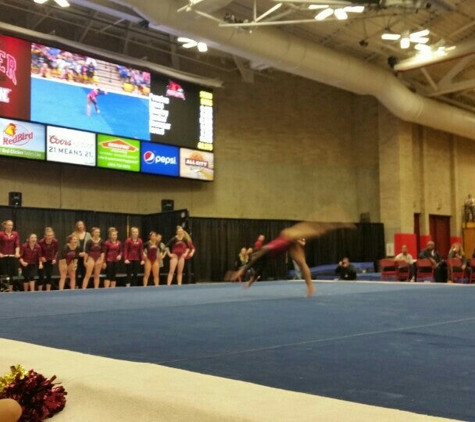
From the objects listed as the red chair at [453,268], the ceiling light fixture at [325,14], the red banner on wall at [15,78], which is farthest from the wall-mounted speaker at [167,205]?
the red chair at [453,268]

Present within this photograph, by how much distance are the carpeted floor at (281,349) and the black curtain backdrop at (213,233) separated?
7.95 m

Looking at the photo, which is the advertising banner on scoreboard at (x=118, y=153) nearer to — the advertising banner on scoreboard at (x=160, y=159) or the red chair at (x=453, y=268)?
the advertising banner on scoreboard at (x=160, y=159)

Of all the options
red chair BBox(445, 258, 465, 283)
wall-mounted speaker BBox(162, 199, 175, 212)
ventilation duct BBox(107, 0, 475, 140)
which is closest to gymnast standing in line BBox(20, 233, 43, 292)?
→ ventilation duct BBox(107, 0, 475, 140)

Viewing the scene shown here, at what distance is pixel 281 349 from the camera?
3.11 metres

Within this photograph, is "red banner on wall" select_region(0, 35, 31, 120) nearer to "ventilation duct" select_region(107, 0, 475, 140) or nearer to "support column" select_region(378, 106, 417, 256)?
"ventilation duct" select_region(107, 0, 475, 140)

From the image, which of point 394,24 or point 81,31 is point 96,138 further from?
point 394,24

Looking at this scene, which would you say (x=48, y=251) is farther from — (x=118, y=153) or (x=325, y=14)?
(x=325, y=14)

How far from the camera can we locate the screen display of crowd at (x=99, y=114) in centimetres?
1217

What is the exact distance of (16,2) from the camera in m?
13.7

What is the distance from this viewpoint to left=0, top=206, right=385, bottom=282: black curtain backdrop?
13.6 metres

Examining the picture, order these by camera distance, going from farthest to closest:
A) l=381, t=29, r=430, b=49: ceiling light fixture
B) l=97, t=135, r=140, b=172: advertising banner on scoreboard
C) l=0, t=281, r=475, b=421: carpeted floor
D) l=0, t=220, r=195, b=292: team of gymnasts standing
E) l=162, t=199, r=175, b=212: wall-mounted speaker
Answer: l=162, t=199, r=175, b=212: wall-mounted speaker
l=381, t=29, r=430, b=49: ceiling light fixture
l=97, t=135, r=140, b=172: advertising banner on scoreboard
l=0, t=220, r=195, b=292: team of gymnasts standing
l=0, t=281, r=475, b=421: carpeted floor

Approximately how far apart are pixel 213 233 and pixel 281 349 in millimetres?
13238

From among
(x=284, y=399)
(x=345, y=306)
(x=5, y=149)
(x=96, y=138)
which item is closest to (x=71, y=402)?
(x=284, y=399)

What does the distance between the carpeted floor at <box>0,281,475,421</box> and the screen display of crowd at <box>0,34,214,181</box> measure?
725 cm
